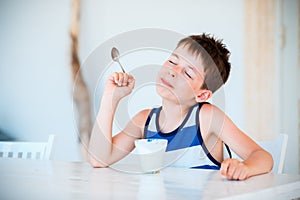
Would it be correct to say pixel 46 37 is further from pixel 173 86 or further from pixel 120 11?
pixel 173 86

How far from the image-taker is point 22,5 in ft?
9.89

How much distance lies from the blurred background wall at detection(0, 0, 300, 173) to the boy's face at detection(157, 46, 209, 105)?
5.70ft

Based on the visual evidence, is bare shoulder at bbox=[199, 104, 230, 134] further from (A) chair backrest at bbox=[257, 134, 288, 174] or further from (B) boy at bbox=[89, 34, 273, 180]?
(A) chair backrest at bbox=[257, 134, 288, 174]

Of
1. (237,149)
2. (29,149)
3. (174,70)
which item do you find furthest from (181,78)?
(29,149)

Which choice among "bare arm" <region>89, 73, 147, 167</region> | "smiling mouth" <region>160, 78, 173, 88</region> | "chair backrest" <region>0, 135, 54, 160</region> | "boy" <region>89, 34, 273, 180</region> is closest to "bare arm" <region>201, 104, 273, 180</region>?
"boy" <region>89, 34, 273, 180</region>

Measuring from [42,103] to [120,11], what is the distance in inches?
34.0

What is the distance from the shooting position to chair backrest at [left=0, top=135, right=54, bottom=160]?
4.67ft

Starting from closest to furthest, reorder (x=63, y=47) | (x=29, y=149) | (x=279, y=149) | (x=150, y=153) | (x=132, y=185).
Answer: (x=132, y=185) → (x=150, y=153) → (x=279, y=149) → (x=29, y=149) → (x=63, y=47)

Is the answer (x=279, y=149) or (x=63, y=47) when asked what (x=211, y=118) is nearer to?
(x=279, y=149)

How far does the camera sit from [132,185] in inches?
30.0

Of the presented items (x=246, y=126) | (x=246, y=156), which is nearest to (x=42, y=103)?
(x=246, y=126)

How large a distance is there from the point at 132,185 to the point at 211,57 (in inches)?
25.4

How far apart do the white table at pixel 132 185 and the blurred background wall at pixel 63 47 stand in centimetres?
195

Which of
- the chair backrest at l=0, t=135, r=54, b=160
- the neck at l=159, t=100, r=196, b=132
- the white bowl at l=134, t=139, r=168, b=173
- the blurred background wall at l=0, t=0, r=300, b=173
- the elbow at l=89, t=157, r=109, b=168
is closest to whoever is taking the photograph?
the white bowl at l=134, t=139, r=168, b=173
